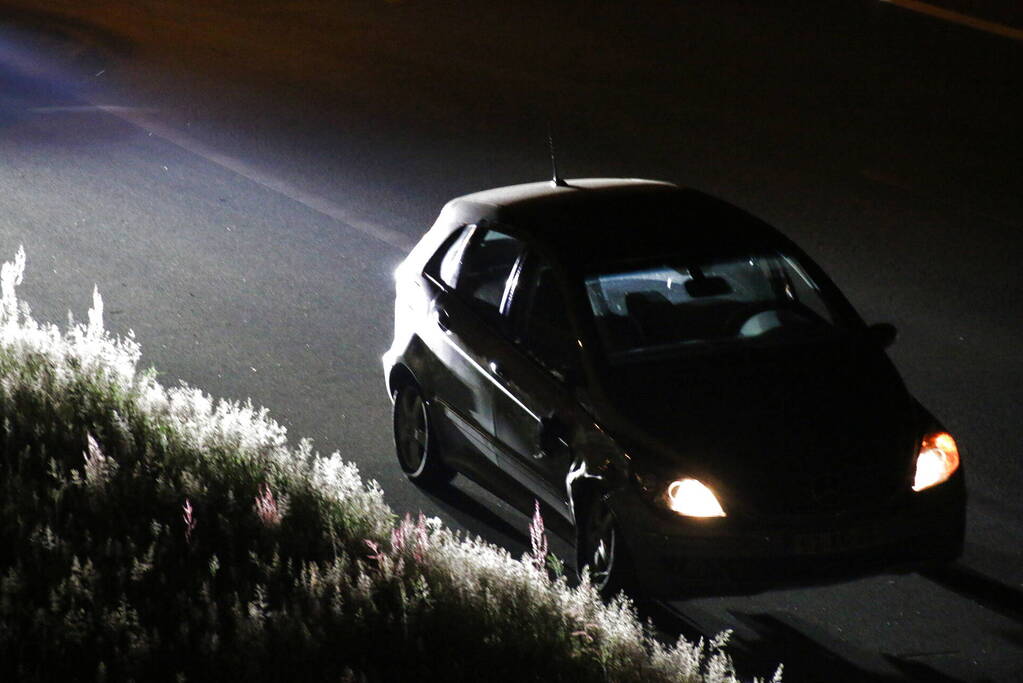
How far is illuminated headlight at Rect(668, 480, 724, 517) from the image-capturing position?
7051 mm

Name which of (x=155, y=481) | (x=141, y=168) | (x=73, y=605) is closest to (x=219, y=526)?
(x=155, y=481)

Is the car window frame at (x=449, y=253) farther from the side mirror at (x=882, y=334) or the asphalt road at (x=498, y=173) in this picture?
the side mirror at (x=882, y=334)

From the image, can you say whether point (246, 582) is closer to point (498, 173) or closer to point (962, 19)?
point (498, 173)

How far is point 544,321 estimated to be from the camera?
809 cm

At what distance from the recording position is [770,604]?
771 centimetres

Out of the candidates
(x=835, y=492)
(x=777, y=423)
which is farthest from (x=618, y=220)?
(x=835, y=492)

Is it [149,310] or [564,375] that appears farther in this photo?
[149,310]

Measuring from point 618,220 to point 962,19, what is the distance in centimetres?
1699

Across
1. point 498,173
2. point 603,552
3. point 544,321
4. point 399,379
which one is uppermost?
point 544,321

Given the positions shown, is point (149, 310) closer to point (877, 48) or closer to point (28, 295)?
point (28, 295)

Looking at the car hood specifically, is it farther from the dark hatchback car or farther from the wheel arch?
the wheel arch

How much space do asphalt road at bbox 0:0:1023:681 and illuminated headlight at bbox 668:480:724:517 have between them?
67 centimetres

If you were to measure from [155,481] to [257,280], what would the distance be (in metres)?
5.88

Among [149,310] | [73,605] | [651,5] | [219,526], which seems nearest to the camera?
[73,605]
